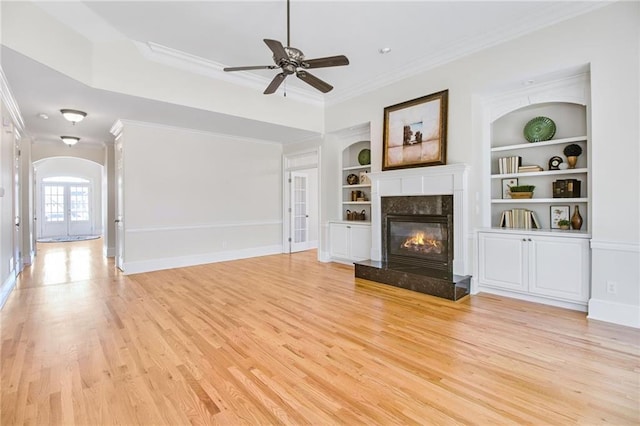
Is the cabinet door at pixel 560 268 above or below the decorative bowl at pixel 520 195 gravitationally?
below

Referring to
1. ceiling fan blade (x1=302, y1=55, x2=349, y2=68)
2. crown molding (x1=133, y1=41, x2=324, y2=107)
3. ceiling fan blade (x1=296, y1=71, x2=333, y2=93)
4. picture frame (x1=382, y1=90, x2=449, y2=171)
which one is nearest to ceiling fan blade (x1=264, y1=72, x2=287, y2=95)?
ceiling fan blade (x1=296, y1=71, x2=333, y2=93)

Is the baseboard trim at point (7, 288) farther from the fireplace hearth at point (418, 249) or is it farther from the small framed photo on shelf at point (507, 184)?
the small framed photo on shelf at point (507, 184)

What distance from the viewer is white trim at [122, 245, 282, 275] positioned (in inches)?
225

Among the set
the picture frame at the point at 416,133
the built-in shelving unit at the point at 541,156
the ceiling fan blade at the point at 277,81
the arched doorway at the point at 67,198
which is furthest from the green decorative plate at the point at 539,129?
the arched doorway at the point at 67,198

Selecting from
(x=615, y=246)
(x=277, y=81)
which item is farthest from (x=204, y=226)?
(x=615, y=246)

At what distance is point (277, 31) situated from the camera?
13.1 ft

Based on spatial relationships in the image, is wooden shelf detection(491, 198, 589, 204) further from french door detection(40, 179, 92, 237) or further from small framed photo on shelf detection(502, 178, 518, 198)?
french door detection(40, 179, 92, 237)

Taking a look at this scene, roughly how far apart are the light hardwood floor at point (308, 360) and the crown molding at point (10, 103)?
269cm

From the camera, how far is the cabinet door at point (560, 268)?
11.4ft

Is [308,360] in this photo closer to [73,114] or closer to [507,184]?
[507,184]

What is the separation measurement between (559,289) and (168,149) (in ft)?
22.2

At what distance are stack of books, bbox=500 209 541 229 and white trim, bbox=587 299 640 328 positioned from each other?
1.19 meters

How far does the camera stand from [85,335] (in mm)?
2977

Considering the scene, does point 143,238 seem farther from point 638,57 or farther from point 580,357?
point 638,57
